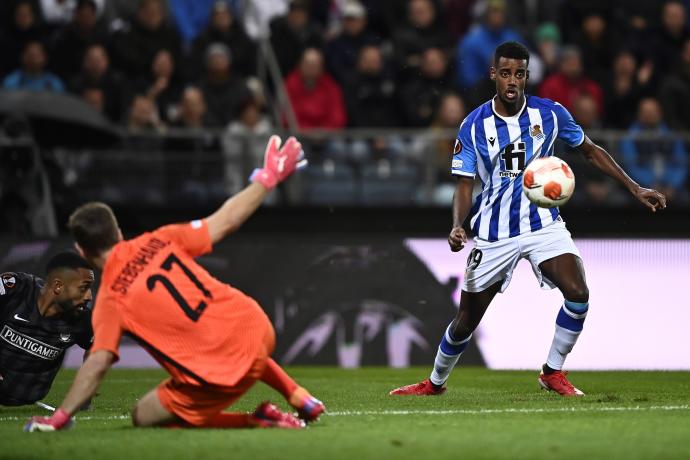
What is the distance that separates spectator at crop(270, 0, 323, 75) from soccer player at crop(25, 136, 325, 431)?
406 inches

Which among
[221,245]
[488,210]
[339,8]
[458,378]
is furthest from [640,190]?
[339,8]

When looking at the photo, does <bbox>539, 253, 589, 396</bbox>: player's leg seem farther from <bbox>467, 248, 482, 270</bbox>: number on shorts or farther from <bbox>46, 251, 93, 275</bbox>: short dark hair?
<bbox>46, 251, 93, 275</bbox>: short dark hair

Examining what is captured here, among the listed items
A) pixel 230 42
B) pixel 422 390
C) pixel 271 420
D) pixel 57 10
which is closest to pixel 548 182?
pixel 422 390

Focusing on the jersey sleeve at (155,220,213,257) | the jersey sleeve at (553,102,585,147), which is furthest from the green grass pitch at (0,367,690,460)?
the jersey sleeve at (553,102,585,147)

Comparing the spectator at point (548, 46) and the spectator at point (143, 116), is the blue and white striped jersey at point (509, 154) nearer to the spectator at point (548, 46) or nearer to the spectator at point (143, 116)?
the spectator at point (143, 116)

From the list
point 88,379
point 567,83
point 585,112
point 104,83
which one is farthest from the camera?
point 567,83

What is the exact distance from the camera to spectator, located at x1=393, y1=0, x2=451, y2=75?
56.0 feet

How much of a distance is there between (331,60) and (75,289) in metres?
8.54

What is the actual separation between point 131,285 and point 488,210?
346cm

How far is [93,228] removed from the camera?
269 inches

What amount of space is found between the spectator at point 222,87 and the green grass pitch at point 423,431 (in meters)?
6.24

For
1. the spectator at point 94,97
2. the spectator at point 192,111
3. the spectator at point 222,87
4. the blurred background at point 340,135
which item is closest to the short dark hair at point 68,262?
the blurred background at point 340,135

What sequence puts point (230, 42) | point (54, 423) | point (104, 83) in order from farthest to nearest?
point (230, 42) → point (104, 83) → point (54, 423)

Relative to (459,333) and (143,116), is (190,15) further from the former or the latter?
(459,333)
